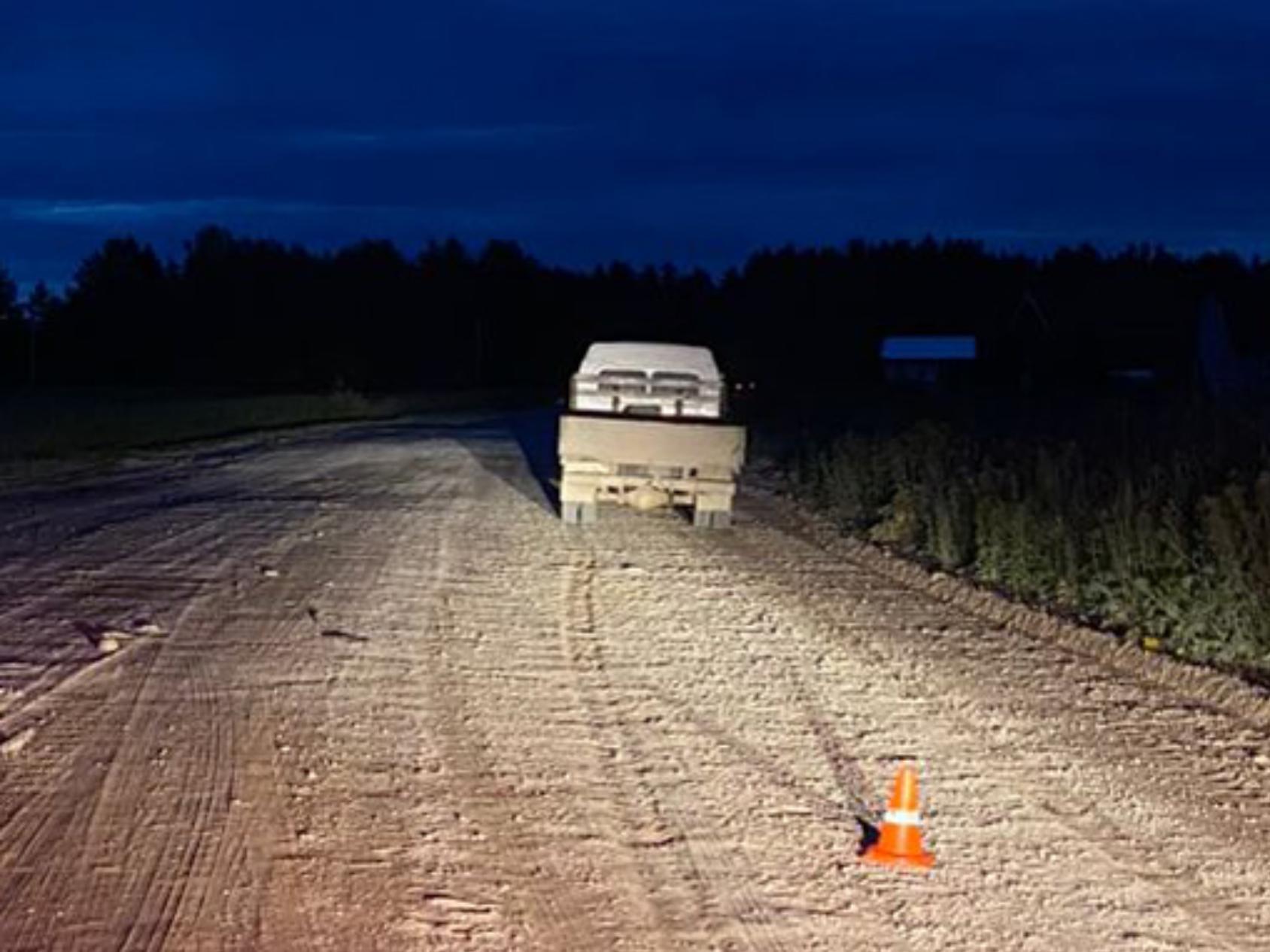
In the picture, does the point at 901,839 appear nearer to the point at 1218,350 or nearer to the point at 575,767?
the point at 575,767

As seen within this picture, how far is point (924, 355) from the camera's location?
302 ft

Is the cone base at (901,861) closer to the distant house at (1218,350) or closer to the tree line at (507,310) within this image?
the distant house at (1218,350)

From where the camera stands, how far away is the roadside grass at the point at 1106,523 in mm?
12680

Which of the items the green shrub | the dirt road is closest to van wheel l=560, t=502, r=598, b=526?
the green shrub

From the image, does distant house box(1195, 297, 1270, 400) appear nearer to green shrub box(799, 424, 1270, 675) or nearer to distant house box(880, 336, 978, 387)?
distant house box(880, 336, 978, 387)

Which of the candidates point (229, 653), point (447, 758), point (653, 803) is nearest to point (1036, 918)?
point (653, 803)

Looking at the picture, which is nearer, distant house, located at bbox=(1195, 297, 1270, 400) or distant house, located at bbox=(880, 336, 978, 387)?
distant house, located at bbox=(1195, 297, 1270, 400)

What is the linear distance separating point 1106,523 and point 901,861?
8.62 m

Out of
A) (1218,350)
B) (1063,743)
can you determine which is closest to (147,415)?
(1218,350)

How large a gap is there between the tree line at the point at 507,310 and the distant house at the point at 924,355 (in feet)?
4.24

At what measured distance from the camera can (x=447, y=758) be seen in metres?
8.92

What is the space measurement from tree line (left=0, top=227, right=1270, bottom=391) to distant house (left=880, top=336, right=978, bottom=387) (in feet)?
4.24

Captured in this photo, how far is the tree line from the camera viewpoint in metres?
90.1

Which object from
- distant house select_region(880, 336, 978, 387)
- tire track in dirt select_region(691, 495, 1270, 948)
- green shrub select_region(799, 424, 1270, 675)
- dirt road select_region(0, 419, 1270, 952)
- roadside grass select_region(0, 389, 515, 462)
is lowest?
roadside grass select_region(0, 389, 515, 462)
